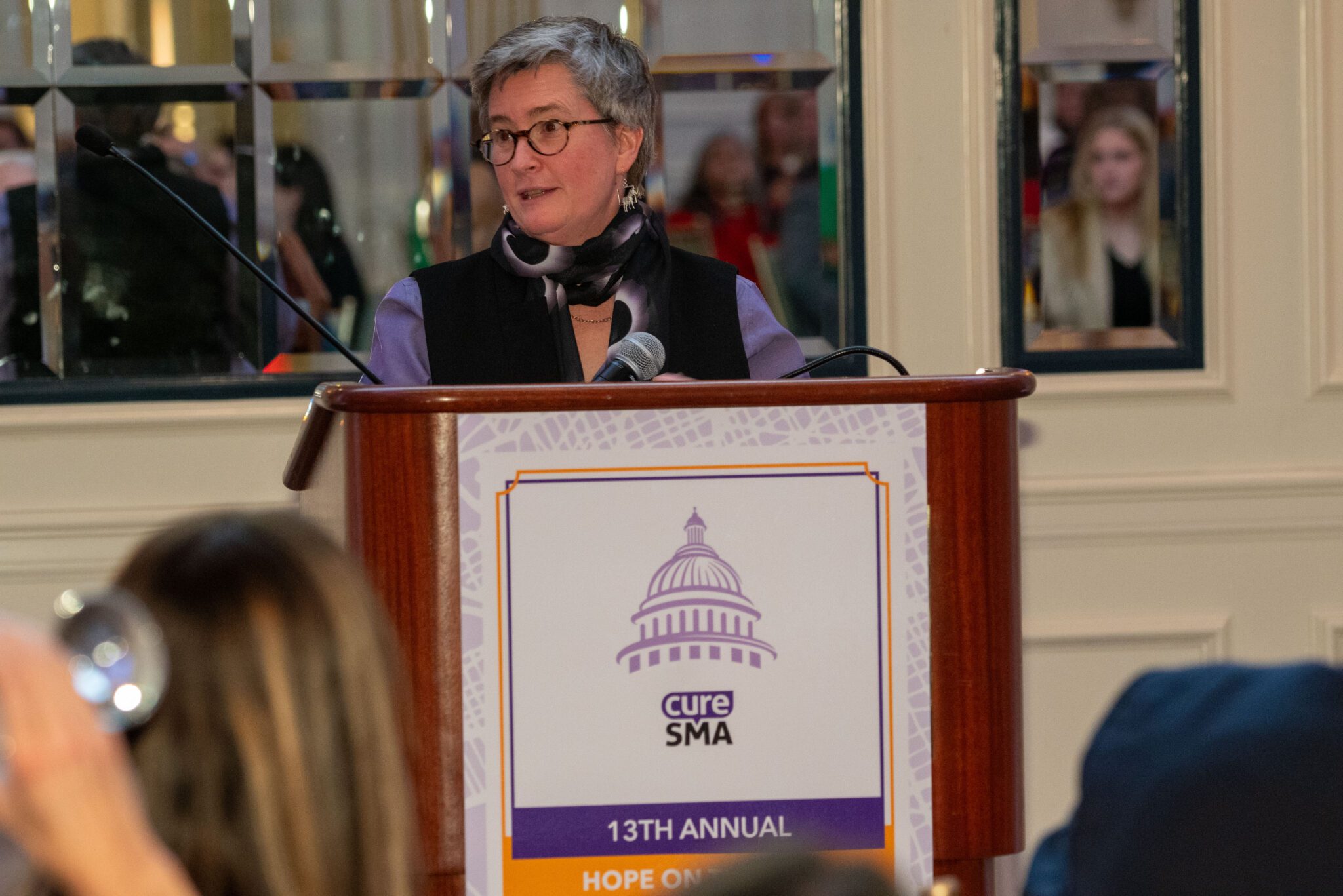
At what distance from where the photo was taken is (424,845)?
1.59 metres

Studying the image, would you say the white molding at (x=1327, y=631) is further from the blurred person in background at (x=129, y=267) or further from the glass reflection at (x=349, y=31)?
the blurred person in background at (x=129, y=267)

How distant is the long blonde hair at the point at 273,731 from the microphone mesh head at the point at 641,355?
3.25ft

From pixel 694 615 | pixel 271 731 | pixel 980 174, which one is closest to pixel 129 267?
pixel 980 174

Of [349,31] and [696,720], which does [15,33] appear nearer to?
[349,31]

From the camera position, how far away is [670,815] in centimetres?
160

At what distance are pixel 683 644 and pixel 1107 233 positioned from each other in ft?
7.58

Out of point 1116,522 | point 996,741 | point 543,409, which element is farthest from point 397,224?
point 996,741

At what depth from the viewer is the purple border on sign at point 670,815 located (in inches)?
62.6

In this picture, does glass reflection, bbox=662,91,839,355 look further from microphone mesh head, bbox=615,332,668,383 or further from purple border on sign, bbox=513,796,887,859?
purple border on sign, bbox=513,796,887,859

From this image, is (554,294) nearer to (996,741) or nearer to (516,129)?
(516,129)

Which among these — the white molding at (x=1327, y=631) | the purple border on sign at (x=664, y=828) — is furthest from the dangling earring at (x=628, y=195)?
the white molding at (x=1327, y=631)

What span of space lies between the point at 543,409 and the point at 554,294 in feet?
2.67

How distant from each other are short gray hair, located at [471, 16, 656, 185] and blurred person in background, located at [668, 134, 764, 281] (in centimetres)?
103

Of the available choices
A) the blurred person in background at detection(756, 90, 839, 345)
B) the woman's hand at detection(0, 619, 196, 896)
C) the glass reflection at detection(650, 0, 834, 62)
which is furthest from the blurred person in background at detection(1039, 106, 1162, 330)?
the woman's hand at detection(0, 619, 196, 896)
